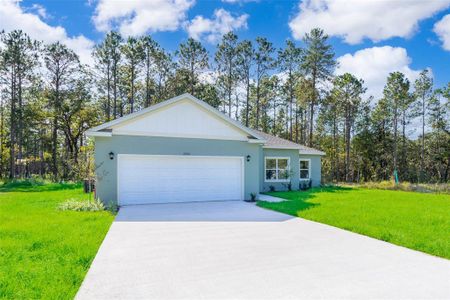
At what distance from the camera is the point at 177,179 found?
1176cm

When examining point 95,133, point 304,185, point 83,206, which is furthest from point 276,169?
point 83,206

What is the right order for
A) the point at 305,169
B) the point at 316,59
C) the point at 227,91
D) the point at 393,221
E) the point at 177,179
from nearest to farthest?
the point at 393,221 → the point at 177,179 → the point at 305,169 → the point at 316,59 → the point at 227,91

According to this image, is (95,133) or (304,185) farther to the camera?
(304,185)

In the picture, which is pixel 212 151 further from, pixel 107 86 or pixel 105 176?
pixel 107 86

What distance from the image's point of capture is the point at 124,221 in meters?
7.96

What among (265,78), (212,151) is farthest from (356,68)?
(212,151)

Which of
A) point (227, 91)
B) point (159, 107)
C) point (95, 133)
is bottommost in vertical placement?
point (95, 133)

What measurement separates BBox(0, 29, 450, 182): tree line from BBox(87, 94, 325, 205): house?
1525cm

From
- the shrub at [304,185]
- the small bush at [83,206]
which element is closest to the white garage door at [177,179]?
the small bush at [83,206]

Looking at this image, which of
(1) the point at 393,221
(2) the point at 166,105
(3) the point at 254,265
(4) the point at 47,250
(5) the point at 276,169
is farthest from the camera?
(5) the point at 276,169

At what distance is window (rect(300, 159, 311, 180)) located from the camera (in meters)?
18.8

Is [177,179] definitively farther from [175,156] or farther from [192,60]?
[192,60]

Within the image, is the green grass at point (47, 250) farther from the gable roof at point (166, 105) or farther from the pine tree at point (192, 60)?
the pine tree at point (192, 60)

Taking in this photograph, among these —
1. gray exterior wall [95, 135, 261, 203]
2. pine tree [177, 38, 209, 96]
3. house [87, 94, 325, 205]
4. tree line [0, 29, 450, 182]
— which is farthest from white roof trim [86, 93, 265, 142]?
pine tree [177, 38, 209, 96]
